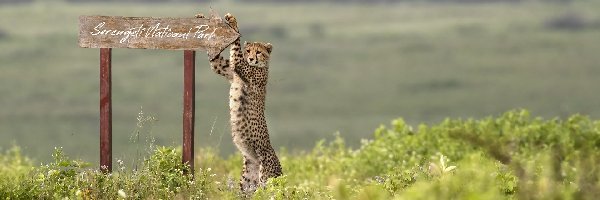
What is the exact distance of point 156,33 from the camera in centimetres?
1109

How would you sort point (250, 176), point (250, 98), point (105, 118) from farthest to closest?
point (105, 118) < point (250, 176) < point (250, 98)

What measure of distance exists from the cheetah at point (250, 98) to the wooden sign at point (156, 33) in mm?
137

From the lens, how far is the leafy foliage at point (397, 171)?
22.2ft

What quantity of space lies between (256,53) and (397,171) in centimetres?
205

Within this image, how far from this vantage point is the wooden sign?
1100 cm

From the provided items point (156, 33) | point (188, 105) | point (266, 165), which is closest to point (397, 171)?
point (266, 165)

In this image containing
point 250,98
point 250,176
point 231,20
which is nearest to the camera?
point 250,98

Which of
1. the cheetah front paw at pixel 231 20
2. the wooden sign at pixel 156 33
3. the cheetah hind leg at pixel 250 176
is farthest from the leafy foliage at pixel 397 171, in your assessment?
the cheetah front paw at pixel 231 20

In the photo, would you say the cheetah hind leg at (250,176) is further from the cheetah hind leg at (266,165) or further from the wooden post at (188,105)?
the wooden post at (188,105)

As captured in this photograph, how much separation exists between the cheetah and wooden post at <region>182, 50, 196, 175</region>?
233mm

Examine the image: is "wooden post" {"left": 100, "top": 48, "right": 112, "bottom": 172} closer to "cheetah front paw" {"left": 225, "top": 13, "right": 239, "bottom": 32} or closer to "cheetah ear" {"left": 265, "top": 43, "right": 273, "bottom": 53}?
"cheetah front paw" {"left": 225, "top": 13, "right": 239, "bottom": 32}

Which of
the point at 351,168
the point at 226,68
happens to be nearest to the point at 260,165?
the point at 226,68

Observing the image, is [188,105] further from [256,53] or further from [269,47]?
[269,47]

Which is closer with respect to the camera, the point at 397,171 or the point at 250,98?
the point at 250,98
